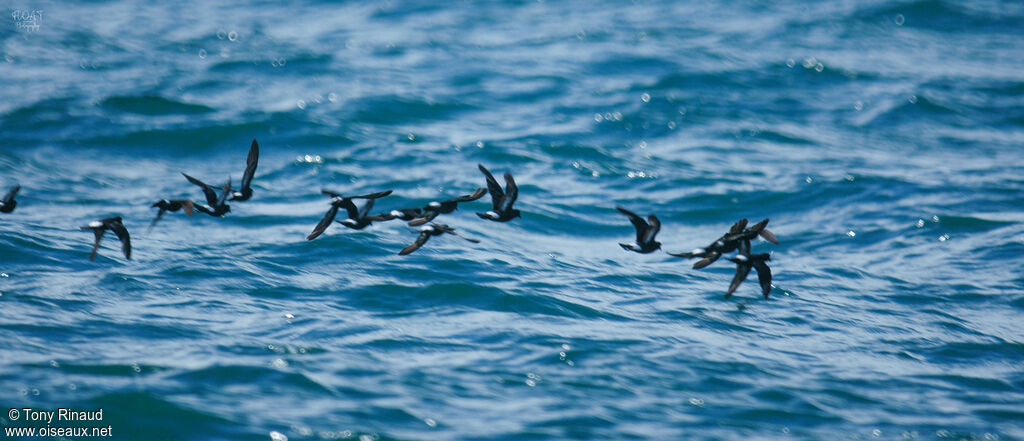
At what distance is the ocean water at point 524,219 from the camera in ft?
35.0

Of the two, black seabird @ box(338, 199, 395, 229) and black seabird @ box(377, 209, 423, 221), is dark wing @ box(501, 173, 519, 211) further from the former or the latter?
black seabird @ box(338, 199, 395, 229)

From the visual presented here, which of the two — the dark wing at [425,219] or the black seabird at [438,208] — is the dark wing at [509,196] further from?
the dark wing at [425,219]

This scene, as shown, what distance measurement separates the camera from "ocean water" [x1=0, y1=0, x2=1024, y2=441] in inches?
420

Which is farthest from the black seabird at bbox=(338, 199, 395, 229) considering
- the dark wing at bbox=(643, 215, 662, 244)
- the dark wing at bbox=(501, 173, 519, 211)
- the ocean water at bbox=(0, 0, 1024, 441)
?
the dark wing at bbox=(643, 215, 662, 244)

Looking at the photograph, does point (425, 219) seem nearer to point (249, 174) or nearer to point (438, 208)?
point (438, 208)

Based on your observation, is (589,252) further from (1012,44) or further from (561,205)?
(1012,44)

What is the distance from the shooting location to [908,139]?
2097 centimetres

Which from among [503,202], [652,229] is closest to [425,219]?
[503,202]

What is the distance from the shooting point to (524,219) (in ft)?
56.3

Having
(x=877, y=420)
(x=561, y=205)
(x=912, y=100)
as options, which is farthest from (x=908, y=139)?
(x=877, y=420)

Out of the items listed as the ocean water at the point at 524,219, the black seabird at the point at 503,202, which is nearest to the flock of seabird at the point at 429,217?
the black seabird at the point at 503,202

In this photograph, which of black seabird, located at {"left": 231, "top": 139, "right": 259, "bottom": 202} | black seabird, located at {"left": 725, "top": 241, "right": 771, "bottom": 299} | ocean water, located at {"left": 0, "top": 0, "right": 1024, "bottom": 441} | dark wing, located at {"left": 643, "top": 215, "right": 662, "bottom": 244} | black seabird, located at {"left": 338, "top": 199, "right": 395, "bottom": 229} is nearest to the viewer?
black seabird, located at {"left": 231, "top": 139, "right": 259, "bottom": 202}

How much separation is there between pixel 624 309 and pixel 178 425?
229 inches

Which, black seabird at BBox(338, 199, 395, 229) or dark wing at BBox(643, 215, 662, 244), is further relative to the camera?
black seabird at BBox(338, 199, 395, 229)
